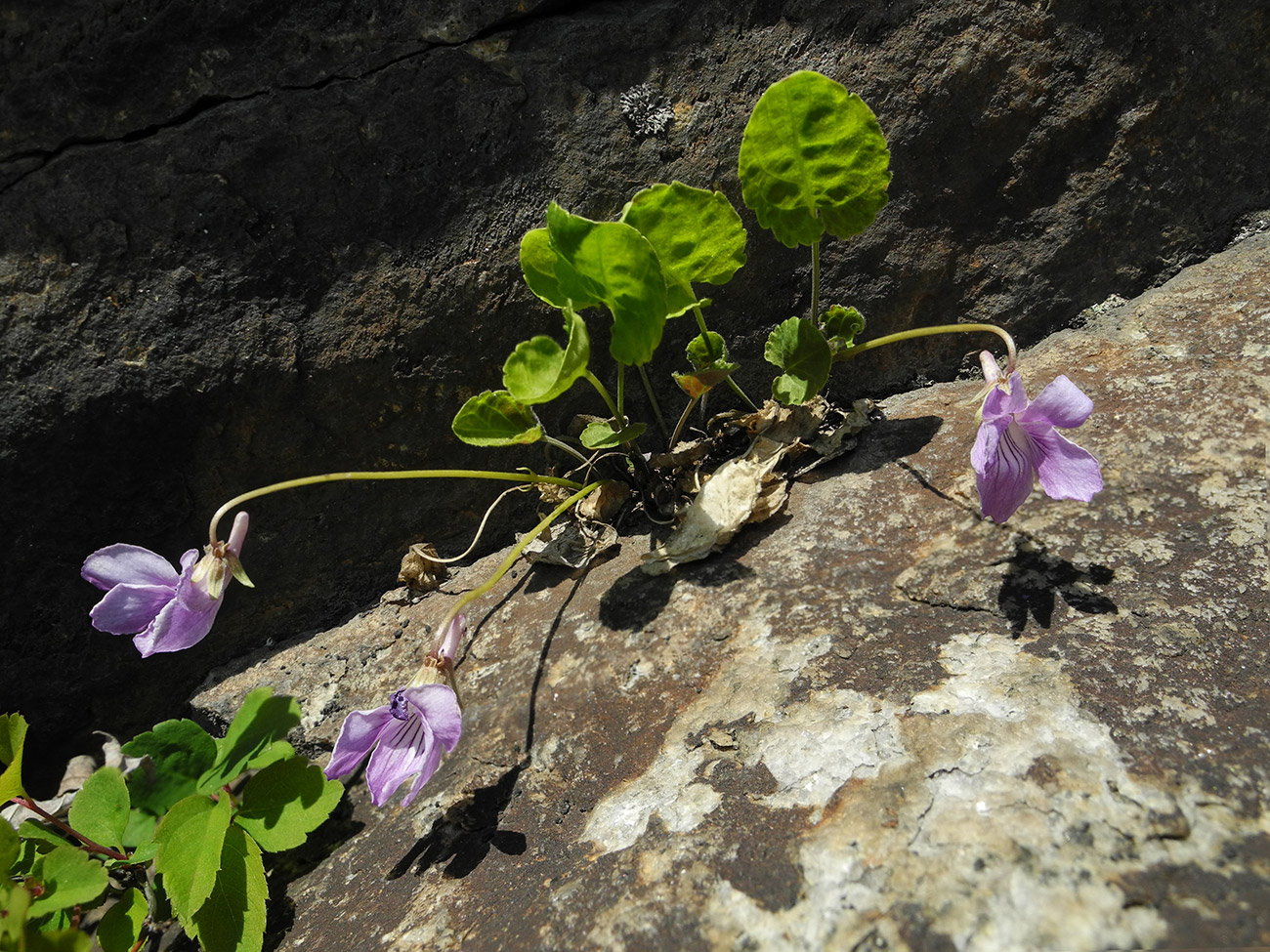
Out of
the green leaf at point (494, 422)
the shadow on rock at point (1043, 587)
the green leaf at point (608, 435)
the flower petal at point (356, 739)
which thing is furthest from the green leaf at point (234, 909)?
the shadow on rock at point (1043, 587)

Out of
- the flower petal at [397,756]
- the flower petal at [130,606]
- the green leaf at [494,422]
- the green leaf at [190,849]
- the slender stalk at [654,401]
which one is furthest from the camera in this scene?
the slender stalk at [654,401]

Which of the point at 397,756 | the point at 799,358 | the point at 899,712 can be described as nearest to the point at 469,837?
the point at 397,756

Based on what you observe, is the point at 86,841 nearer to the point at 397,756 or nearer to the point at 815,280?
the point at 397,756

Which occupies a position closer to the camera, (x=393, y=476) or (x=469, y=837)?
(x=469, y=837)

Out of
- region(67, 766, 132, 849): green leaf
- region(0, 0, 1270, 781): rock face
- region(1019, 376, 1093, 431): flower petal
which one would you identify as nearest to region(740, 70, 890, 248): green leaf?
region(0, 0, 1270, 781): rock face

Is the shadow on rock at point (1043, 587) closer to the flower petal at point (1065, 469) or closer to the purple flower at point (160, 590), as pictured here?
the flower petal at point (1065, 469)
